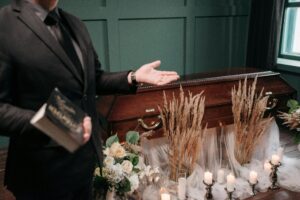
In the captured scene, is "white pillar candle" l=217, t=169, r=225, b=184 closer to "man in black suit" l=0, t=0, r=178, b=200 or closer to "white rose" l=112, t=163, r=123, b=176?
"white rose" l=112, t=163, r=123, b=176

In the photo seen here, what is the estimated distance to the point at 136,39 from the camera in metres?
2.56

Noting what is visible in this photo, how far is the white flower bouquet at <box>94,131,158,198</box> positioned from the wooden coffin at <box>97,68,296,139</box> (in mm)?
184

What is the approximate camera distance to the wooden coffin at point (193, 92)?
169 centimetres

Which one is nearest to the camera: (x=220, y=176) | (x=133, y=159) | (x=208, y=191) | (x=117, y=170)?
(x=117, y=170)

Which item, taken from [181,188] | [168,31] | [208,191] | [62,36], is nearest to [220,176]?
[208,191]

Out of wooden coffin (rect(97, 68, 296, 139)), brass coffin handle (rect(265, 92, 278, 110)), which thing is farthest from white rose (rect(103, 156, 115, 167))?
brass coffin handle (rect(265, 92, 278, 110))

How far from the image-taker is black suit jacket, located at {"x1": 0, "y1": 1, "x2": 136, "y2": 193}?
79cm

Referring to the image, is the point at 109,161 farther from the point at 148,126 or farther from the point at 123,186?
the point at 148,126

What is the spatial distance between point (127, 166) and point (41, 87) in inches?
26.5

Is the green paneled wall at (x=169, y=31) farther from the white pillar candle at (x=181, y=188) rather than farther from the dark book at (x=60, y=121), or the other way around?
Result: the dark book at (x=60, y=121)

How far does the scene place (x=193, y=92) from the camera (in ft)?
6.34

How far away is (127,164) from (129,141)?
0.45 ft

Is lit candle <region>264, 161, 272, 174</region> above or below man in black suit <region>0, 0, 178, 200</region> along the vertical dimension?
below

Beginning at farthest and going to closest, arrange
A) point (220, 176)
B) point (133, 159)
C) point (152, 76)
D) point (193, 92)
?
point (193, 92), point (220, 176), point (133, 159), point (152, 76)
